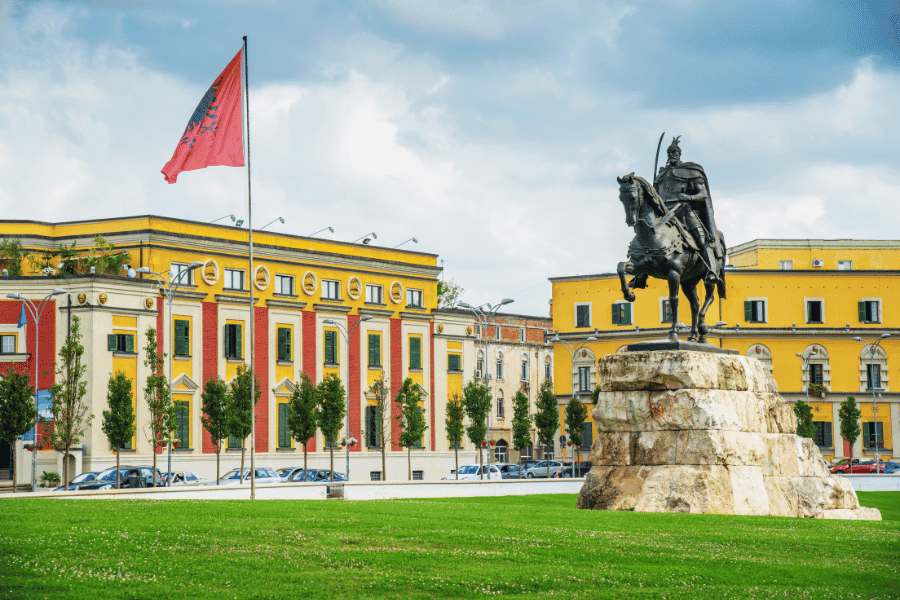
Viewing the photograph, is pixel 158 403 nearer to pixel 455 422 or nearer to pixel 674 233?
pixel 455 422

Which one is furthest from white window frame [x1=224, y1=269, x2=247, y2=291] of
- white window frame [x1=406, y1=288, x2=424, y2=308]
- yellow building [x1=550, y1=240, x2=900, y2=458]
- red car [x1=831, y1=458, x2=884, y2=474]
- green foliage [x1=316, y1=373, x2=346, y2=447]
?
Result: red car [x1=831, y1=458, x2=884, y2=474]

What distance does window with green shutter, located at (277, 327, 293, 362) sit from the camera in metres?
92.6

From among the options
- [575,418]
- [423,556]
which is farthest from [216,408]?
[423,556]

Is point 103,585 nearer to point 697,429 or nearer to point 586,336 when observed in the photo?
point 697,429

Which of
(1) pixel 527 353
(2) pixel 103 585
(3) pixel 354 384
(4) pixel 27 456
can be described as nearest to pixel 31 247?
(4) pixel 27 456

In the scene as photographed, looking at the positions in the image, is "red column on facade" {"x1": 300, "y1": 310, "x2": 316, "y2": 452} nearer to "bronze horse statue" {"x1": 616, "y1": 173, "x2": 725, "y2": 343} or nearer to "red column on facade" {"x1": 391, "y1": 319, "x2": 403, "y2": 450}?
"red column on facade" {"x1": 391, "y1": 319, "x2": 403, "y2": 450}

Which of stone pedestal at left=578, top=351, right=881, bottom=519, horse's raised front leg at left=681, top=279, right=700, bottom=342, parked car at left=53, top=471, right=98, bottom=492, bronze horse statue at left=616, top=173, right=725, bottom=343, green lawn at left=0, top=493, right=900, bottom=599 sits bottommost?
parked car at left=53, top=471, right=98, bottom=492

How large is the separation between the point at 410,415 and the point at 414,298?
14.5 meters

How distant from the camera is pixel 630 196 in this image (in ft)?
106

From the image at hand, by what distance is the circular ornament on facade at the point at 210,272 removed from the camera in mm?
87188

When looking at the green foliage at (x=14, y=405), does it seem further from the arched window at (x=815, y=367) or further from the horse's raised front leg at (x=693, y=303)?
the arched window at (x=815, y=367)

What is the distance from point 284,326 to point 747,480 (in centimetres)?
6405

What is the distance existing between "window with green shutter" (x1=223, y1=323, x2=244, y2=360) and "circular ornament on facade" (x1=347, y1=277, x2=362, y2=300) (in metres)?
10.4

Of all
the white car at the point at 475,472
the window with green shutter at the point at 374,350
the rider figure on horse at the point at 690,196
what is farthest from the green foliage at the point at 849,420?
the rider figure on horse at the point at 690,196
